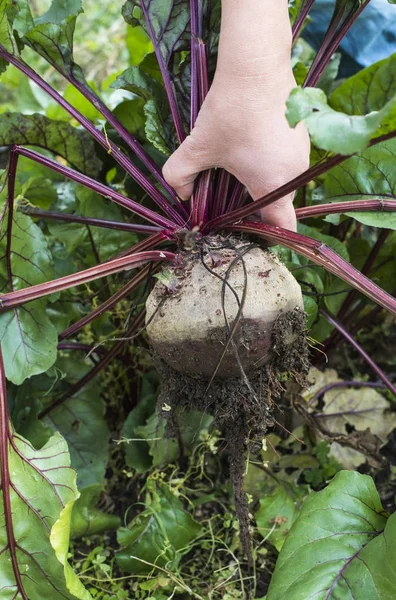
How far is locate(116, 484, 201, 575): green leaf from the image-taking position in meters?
1.37

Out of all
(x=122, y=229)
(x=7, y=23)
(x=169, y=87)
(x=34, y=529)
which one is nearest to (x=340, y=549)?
(x=34, y=529)

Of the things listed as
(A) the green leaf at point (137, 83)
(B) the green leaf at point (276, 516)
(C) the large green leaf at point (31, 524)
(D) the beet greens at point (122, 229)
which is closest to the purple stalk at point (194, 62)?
(D) the beet greens at point (122, 229)

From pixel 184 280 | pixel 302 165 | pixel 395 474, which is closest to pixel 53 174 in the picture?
pixel 184 280

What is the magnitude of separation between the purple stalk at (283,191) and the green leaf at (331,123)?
114 millimetres

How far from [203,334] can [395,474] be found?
0.85 meters

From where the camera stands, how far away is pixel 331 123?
807mm

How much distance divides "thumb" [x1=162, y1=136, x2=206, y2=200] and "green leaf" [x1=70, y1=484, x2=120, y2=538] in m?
0.73

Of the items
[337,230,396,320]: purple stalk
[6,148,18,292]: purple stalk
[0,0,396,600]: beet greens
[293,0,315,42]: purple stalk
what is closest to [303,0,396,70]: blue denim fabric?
[0,0,396,600]: beet greens

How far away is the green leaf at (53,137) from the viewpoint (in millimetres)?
1461

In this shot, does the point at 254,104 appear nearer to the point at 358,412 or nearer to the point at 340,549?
the point at 340,549

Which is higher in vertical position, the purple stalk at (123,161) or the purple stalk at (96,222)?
the purple stalk at (123,161)

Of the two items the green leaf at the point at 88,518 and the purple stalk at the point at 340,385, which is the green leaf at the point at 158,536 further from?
the purple stalk at the point at 340,385

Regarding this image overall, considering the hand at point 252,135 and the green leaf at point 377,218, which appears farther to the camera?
the green leaf at point 377,218

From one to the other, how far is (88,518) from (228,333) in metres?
0.66
